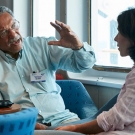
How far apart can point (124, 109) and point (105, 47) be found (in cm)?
143

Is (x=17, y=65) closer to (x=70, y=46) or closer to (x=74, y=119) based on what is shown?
(x=70, y=46)

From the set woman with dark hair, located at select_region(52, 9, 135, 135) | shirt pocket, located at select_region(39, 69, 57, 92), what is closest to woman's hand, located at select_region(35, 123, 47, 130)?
shirt pocket, located at select_region(39, 69, 57, 92)

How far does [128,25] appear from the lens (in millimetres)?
1425

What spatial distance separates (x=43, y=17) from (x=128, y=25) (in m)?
2.27

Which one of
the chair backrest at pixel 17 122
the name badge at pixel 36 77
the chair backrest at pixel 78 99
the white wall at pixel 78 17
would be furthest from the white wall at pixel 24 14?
the chair backrest at pixel 17 122

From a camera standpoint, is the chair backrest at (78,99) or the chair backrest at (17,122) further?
the chair backrest at (78,99)

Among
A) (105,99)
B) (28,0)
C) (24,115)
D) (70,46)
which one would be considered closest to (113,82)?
(105,99)

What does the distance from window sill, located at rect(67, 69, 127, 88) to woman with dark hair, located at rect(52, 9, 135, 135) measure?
89 cm

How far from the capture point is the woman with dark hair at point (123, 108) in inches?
53.1

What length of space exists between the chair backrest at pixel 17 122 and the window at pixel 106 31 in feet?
5.24

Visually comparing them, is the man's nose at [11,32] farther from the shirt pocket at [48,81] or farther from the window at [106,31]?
the window at [106,31]

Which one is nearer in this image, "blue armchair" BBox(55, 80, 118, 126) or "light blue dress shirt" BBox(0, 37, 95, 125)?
"light blue dress shirt" BBox(0, 37, 95, 125)

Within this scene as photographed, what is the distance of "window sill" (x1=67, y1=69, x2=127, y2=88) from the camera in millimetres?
2408

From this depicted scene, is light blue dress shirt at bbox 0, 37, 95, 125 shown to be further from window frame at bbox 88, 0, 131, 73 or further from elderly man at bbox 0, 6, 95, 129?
window frame at bbox 88, 0, 131, 73
